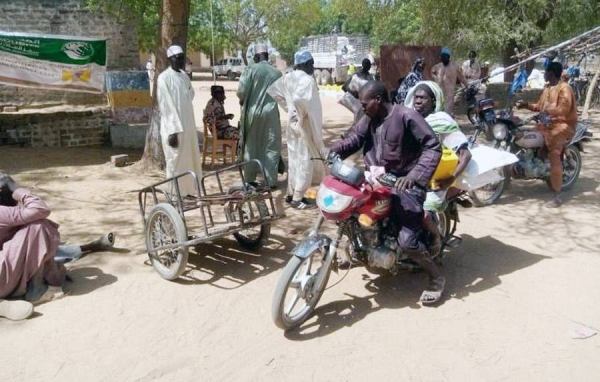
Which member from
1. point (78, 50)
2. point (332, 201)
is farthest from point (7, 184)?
point (78, 50)

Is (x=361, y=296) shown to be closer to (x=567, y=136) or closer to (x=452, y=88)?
(x=567, y=136)

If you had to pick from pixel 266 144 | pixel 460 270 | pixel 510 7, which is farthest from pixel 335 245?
pixel 510 7

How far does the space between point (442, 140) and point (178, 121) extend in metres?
2.69

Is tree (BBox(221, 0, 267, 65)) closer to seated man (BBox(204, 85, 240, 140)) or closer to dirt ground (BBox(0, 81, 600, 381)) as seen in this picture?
seated man (BBox(204, 85, 240, 140))

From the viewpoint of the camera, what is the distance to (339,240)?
→ 349 cm

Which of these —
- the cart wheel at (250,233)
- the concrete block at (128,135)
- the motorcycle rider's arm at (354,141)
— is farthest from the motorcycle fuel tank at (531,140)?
the concrete block at (128,135)

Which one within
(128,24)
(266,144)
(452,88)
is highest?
(128,24)

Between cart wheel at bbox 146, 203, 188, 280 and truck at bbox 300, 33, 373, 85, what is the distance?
2469 centimetres

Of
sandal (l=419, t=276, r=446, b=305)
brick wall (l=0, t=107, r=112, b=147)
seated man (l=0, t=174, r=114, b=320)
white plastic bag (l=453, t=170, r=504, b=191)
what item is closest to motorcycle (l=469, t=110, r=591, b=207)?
white plastic bag (l=453, t=170, r=504, b=191)

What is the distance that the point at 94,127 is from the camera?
376 inches

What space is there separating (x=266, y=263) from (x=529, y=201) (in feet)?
11.1

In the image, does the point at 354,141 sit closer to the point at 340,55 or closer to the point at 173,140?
the point at 173,140

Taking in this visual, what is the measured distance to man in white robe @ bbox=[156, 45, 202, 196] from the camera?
18.2 feet

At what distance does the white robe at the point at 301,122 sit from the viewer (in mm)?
5809
